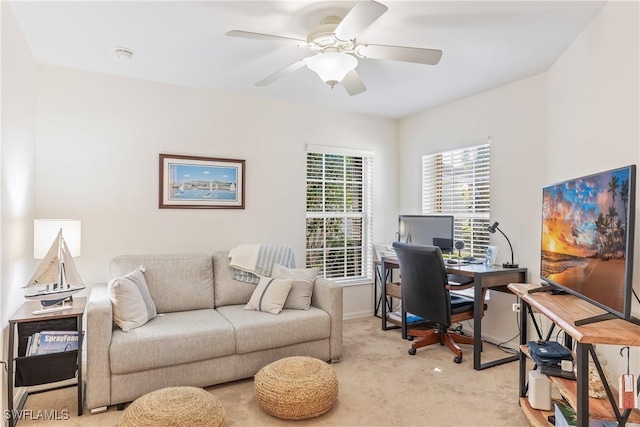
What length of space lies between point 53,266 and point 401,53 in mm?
2564

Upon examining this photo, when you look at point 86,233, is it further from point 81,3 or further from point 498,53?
point 498,53

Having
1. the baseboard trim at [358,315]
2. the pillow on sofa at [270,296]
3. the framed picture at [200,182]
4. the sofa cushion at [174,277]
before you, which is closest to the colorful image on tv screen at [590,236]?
the pillow on sofa at [270,296]

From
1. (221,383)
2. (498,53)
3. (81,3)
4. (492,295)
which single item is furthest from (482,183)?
(81,3)

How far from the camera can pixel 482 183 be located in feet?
12.4

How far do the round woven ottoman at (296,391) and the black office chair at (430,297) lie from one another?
1218 mm

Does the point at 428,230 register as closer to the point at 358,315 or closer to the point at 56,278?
the point at 358,315

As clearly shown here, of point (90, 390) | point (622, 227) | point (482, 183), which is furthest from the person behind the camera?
point (482, 183)

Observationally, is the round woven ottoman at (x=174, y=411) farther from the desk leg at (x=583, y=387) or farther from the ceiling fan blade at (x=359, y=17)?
the ceiling fan blade at (x=359, y=17)

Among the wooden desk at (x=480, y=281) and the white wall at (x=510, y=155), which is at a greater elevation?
the white wall at (x=510, y=155)

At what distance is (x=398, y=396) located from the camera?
2.53 m

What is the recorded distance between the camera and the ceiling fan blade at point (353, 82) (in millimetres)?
2502

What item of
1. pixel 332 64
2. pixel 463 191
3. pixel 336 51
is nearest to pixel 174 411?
pixel 332 64

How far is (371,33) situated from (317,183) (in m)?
2.06

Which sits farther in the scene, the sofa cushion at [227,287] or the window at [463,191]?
the window at [463,191]
